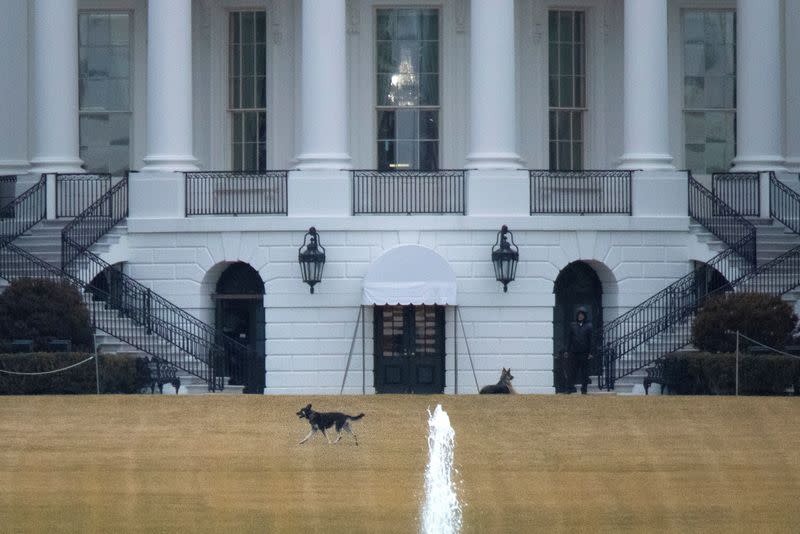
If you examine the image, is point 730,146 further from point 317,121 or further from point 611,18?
point 317,121

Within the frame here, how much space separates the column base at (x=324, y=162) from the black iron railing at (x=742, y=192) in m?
7.88

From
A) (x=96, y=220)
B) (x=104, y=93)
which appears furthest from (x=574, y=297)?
(x=104, y=93)

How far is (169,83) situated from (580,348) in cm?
1023

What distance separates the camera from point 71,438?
46.0 meters

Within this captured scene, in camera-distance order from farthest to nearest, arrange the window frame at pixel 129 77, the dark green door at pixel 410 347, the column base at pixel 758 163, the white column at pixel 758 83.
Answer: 1. the window frame at pixel 129 77
2. the column base at pixel 758 163
3. the white column at pixel 758 83
4. the dark green door at pixel 410 347

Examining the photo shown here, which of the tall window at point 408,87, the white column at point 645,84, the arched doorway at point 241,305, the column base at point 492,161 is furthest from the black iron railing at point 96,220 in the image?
the white column at point 645,84

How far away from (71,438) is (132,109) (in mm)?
19893

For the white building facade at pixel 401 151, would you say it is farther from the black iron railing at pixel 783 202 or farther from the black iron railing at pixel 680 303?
the black iron railing at pixel 680 303

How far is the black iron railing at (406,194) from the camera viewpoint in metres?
60.3

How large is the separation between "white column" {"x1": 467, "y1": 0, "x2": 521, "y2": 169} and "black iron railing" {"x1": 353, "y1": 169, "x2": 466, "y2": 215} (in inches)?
28.5

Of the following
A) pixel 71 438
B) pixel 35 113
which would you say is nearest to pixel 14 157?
pixel 35 113

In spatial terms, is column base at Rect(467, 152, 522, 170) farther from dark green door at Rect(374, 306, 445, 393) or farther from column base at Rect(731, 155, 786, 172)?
column base at Rect(731, 155, 786, 172)

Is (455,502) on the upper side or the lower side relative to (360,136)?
lower

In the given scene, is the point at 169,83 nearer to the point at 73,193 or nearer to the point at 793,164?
the point at 73,193
